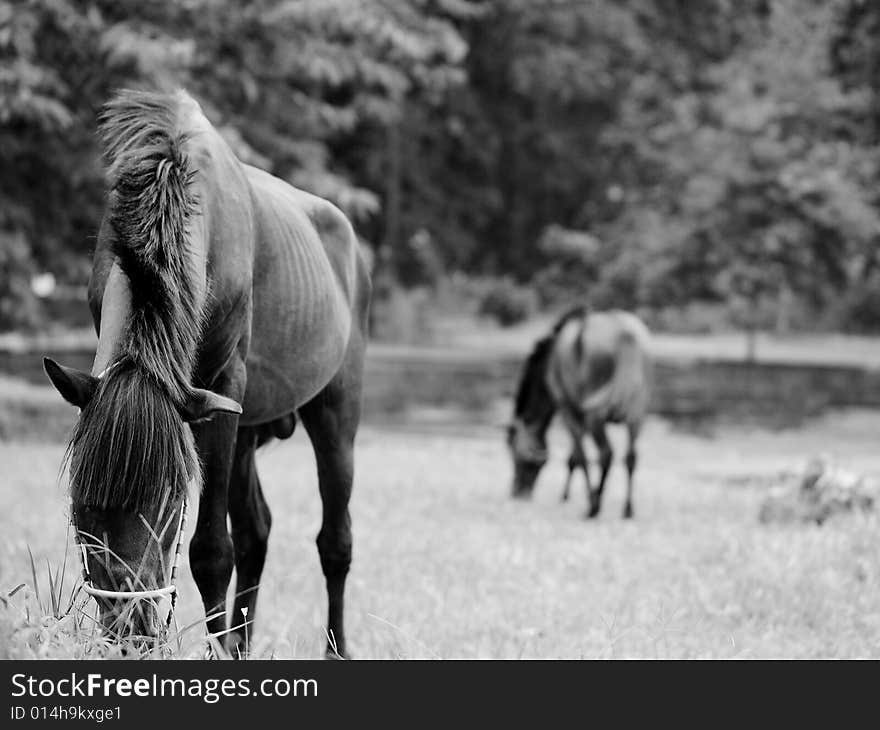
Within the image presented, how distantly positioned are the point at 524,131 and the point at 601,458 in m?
17.0

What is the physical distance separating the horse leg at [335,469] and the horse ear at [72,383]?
2094mm

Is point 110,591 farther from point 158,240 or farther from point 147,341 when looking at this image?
point 158,240

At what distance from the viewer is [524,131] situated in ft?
87.8

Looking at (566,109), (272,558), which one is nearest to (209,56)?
(272,558)

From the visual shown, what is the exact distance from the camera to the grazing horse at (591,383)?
11031 mm

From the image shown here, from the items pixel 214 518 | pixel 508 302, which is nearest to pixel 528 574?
pixel 214 518

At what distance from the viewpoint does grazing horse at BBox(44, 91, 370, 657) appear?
304cm

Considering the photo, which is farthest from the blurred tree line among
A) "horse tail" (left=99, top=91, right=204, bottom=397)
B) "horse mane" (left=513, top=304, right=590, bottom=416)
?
"horse tail" (left=99, top=91, right=204, bottom=397)

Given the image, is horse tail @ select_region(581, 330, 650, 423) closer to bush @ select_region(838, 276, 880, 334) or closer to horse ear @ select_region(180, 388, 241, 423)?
horse ear @ select_region(180, 388, 241, 423)

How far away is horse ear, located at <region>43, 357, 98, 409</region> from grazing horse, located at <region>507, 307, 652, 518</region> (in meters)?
8.29

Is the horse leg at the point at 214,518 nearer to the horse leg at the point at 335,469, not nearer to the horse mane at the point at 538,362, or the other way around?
the horse leg at the point at 335,469

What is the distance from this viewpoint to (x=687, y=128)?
2291 cm

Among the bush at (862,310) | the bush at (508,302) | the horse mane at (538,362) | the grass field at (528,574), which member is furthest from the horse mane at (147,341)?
the bush at (862,310)

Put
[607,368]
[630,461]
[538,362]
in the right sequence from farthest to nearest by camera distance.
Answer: [538,362]
[630,461]
[607,368]
